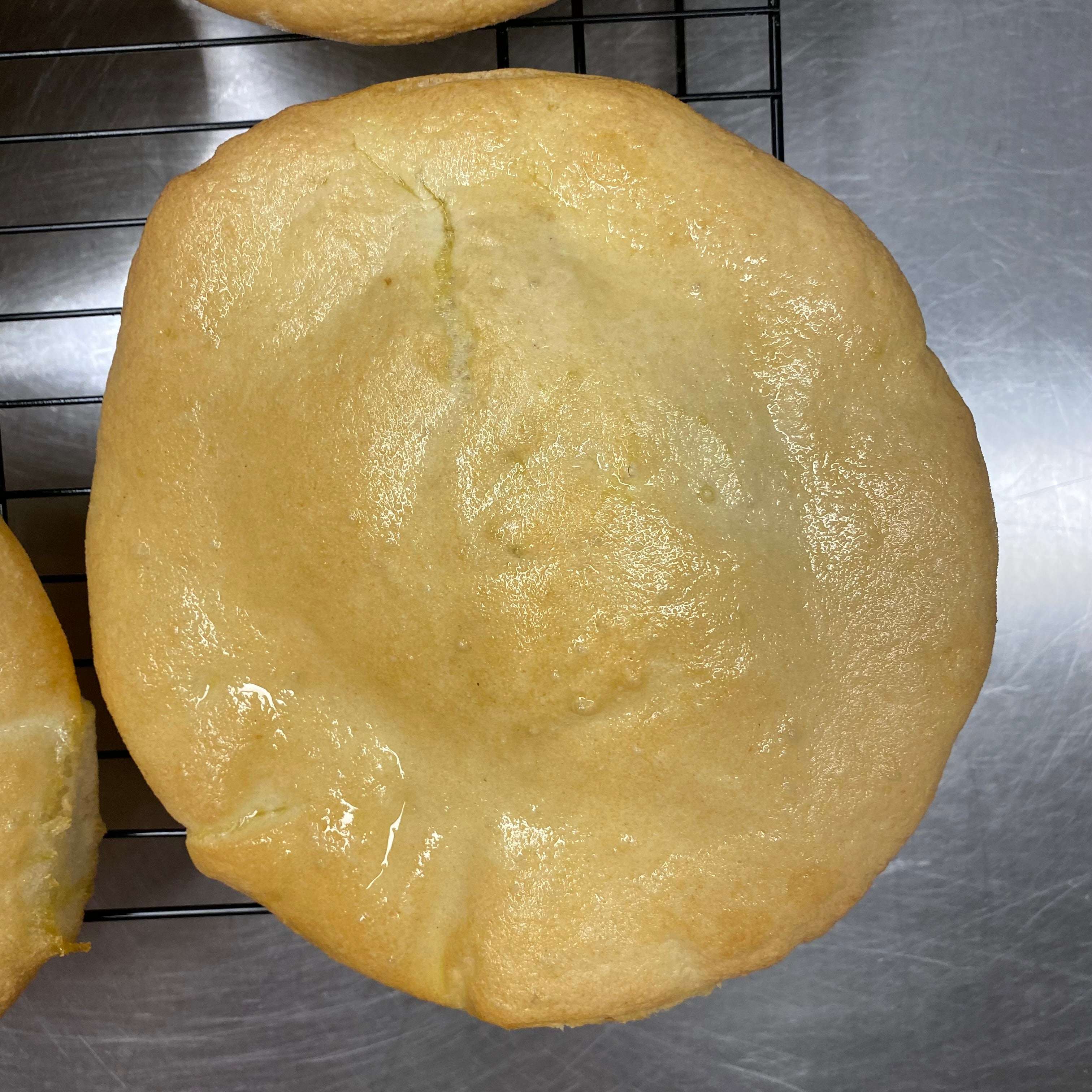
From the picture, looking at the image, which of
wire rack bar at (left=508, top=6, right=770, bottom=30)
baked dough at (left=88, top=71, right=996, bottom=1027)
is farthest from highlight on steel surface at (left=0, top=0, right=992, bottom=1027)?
wire rack bar at (left=508, top=6, right=770, bottom=30)

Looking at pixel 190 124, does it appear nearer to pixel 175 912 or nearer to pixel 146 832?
pixel 146 832

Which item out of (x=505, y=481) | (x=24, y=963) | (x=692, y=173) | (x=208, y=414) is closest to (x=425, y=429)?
(x=505, y=481)

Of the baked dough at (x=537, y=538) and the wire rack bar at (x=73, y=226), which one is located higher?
the wire rack bar at (x=73, y=226)

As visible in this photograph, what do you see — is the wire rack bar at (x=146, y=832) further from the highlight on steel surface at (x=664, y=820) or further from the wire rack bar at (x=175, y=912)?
the highlight on steel surface at (x=664, y=820)

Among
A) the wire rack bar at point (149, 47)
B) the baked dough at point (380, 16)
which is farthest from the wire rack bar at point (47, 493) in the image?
the baked dough at point (380, 16)

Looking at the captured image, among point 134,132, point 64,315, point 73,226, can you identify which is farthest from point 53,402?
point 134,132

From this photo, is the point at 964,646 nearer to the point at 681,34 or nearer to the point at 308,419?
the point at 308,419

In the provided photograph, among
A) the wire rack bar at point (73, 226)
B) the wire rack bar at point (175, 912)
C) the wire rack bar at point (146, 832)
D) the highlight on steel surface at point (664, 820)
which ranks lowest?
the wire rack bar at point (175, 912)
